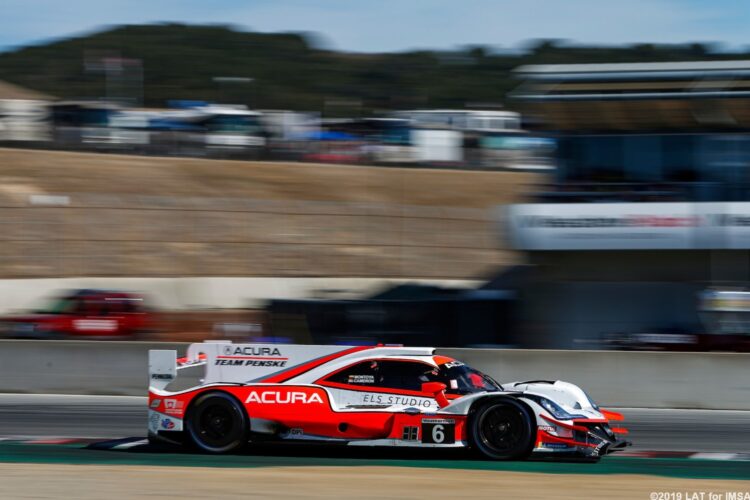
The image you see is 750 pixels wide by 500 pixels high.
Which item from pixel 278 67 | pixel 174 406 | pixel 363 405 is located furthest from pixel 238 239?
pixel 278 67

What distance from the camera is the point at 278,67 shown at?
125625 mm

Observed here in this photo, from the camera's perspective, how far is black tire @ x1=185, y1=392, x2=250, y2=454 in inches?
410

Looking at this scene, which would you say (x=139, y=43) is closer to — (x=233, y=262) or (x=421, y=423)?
(x=233, y=262)

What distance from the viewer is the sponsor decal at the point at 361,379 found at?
34.0ft

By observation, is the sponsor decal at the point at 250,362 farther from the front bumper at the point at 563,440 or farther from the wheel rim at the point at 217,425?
the front bumper at the point at 563,440

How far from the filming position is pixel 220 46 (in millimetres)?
134375

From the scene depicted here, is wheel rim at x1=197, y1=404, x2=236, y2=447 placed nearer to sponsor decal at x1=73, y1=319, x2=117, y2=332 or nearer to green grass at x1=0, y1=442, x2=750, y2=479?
green grass at x1=0, y1=442, x2=750, y2=479

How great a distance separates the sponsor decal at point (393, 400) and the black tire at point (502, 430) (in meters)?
0.48

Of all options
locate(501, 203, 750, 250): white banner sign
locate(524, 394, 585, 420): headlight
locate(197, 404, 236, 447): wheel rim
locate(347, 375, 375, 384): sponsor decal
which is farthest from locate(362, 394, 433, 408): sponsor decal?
locate(501, 203, 750, 250): white banner sign

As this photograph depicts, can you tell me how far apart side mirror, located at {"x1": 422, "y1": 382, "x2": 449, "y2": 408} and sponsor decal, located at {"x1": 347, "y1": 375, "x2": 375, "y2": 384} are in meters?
0.53

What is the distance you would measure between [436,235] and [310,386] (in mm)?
18962

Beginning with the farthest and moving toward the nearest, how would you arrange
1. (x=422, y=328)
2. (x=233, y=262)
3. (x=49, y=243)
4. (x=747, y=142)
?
(x=233, y=262) < (x=49, y=243) < (x=747, y=142) < (x=422, y=328)

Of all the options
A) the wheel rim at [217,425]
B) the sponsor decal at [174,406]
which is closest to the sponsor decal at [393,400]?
the wheel rim at [217,425]


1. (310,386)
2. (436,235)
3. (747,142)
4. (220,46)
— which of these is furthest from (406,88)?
(310,386)
